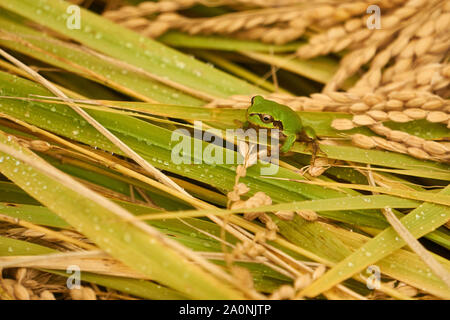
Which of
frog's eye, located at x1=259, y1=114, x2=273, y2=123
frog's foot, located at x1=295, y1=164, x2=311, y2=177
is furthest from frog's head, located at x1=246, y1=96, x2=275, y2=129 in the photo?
frog's foot, located at x1=295, y1=164, x2=311, y2=177

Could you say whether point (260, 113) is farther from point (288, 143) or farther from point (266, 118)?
point (288, 143)

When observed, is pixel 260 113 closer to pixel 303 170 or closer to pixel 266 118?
pixel 266 118

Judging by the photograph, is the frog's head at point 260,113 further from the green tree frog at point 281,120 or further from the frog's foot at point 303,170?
the frog's foot at point 303,170

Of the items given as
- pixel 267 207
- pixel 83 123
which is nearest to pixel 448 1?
pixel 267 207

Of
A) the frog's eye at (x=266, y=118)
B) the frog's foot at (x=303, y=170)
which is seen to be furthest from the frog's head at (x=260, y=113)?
the frog's foot at (x=303, y=170)

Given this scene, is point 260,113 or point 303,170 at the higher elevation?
point 260,113

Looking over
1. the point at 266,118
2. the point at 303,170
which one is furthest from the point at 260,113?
the point at 303,170
